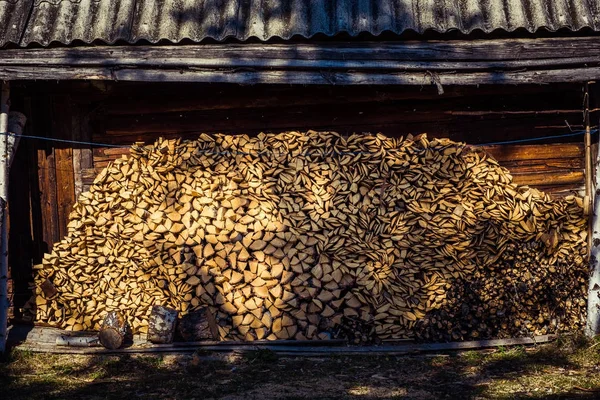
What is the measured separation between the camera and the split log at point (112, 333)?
27.5 feet

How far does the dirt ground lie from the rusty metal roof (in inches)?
130

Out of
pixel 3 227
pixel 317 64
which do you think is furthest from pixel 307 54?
pixel 3 227

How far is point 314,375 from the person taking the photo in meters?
7.55

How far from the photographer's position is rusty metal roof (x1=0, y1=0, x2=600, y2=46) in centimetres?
859

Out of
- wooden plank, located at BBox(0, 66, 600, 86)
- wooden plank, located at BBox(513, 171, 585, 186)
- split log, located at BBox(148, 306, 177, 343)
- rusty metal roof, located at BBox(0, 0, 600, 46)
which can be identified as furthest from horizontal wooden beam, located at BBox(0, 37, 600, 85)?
split log, located at BBox(148, 306, 177, 343)

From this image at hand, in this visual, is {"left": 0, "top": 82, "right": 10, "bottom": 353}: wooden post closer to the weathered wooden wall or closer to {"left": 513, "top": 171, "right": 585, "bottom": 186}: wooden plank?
the weathered wooden wall

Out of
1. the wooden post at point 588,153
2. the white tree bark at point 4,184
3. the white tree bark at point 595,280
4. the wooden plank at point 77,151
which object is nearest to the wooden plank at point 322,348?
the white tree bark at point 595,280

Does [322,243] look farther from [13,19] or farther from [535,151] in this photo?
[13,19]

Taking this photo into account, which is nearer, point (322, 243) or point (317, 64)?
point (317, 64)

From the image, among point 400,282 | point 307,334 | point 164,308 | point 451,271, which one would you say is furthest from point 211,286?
point 451,271

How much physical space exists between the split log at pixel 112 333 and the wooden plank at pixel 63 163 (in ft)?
5.33

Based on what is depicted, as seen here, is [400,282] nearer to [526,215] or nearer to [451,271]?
[451,271]

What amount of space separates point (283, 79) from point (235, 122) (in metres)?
1.27

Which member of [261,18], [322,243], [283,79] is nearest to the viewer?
[283,79]
